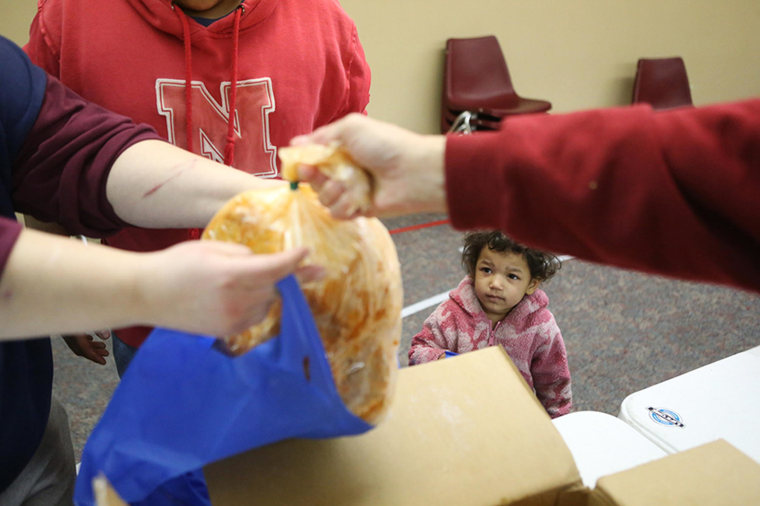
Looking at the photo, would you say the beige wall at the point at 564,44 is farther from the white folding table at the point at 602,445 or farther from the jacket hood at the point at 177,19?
the white folding table at the point at 602,445

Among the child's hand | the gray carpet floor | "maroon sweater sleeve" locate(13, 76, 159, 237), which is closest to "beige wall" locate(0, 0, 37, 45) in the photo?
the gray carpet floor

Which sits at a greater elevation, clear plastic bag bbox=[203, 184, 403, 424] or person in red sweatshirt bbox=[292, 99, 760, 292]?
person in red sweatshirt bbox=[292, 99, 760, 292]

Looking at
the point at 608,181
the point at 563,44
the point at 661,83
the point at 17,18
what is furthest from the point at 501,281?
the point at 661,83

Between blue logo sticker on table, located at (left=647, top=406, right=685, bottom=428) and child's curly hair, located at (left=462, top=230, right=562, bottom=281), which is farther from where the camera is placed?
child's curly hair, located at (left=462, top=230, right=562, bottom=281)

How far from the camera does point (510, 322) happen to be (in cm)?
128

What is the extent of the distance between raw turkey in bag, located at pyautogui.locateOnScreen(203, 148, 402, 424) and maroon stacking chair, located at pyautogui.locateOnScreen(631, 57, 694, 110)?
392 centimetres

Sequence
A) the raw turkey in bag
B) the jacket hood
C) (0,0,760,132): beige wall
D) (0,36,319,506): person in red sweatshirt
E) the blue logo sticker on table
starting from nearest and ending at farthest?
1. the raw turkey in bag
2. (0,36,319,506): person in red sweatshirt
3. the jacket hood
4. the blue logo sticker on table
5. (0,0,760,132): beige wall

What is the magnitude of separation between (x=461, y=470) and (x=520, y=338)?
26.7 inches

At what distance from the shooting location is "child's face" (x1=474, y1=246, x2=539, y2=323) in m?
1.28

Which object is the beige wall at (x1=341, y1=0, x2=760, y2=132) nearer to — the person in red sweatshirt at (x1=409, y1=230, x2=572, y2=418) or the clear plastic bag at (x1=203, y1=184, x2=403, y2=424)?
the person in red sweatshirt at (x1=409, y1=230, x2=572, y2=418)

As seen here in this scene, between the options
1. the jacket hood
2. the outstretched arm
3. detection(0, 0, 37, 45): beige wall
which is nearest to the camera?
the outstretched arm

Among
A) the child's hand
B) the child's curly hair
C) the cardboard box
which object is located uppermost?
the cardboard box

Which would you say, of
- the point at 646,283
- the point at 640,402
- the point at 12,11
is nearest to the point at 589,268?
the point at 646,283

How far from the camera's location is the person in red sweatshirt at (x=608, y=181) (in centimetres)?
46
